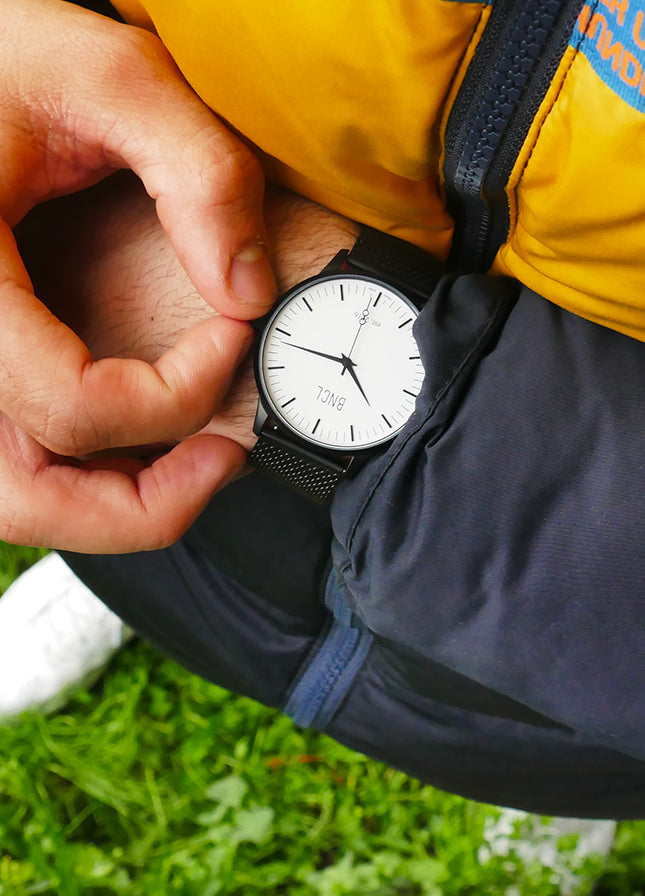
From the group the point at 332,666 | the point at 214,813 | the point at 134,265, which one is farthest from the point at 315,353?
the point at 214,813

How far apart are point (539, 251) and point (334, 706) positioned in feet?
2.16

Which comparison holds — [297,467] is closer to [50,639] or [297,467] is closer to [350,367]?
[350,367]

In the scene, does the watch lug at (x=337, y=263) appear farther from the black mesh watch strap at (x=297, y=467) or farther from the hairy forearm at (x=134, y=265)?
the black mesh watch strap at (x=297, y=467)

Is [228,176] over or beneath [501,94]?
beneath

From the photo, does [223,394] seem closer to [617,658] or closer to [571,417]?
[571,417]

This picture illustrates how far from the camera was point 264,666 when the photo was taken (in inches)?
44.1

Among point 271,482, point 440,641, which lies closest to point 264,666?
point 271,482

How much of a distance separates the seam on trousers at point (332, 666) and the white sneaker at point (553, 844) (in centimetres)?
47

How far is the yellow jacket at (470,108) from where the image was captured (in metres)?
0.61

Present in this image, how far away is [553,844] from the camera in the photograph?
1417 millimetres

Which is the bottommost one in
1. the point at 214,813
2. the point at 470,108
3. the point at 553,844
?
the point at 214,813

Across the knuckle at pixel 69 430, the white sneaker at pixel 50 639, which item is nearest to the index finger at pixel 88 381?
the knuckle at pixel 69 430

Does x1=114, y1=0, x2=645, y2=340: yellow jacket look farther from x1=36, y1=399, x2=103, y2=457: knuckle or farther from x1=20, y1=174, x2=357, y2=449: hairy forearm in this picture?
x1=36, y1=399, x2=103, y2=457: knuckle

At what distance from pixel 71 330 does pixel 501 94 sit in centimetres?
47
